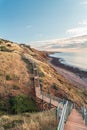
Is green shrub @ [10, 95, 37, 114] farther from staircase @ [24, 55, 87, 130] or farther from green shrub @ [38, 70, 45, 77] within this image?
green shrub @ [38, 70, 45, 77]

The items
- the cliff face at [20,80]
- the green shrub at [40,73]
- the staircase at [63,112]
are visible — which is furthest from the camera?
the green shrub at [40,73]

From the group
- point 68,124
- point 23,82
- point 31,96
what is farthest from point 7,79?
point 68,124

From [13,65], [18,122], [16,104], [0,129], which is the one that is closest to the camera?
[0,129]

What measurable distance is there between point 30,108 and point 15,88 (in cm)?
387

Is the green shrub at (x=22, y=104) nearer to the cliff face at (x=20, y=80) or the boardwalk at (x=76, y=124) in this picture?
the cliff face at (x=20, y=80)

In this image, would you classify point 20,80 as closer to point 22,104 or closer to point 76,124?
point 22,104

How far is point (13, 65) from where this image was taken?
3959 centimetres

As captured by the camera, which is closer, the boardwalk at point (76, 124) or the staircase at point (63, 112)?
the staircase at point (63, 112)

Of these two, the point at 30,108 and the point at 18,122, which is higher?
the point at 18,122

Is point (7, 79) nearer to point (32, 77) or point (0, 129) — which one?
point (32, 77)

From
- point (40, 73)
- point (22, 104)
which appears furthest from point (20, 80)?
point (22, 104)

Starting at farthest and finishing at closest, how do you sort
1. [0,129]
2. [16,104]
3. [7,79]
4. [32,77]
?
[32,77]
[7,79]
[16,104]
[0,129]

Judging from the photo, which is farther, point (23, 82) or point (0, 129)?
point (23, 82)

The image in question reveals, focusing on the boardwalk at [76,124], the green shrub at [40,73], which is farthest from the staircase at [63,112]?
the green shrub at [40,73]
